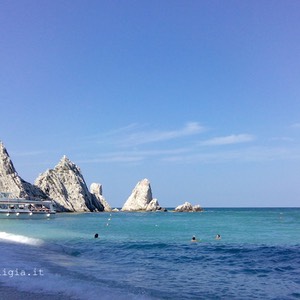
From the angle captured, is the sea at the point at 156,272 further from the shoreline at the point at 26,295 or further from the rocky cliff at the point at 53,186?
the rocky cliff at the point at 53,186

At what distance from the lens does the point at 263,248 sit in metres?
36.2

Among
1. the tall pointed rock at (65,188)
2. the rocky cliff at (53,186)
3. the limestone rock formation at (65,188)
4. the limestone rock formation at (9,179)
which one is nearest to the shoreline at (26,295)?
the limestone rock formation at (9,179)

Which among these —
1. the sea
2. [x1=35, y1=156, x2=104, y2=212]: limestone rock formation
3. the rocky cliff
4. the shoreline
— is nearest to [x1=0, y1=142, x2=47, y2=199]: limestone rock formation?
the rocky cliff

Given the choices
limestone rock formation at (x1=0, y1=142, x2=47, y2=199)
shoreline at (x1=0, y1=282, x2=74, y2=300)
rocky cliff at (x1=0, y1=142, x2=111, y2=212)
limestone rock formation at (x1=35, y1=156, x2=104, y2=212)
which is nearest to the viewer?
shoreline at (x1=0, y1=282, x2=74, y2=300)

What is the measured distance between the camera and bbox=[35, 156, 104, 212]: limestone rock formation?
582 ft

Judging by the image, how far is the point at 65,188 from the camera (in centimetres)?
18575

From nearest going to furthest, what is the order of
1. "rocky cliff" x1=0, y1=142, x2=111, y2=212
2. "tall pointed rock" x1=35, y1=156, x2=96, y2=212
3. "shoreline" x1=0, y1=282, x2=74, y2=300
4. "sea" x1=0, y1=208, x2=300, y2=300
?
"shoreline" x1=0, y1=282, x2=74, y2=300
"sea" x1=0, y1=208, x2=300, y2=300
"rocky cliff" x1=0, y1=142, x2=111, y2=212
"tall pointed rock" x1=35, y1=156, x2=96, y2=212

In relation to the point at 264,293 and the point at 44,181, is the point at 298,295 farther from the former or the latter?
the point at 44,181

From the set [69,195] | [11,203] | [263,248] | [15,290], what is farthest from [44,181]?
[15,290]

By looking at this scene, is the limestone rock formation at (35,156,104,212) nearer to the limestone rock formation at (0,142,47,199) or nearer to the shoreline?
the limestone rock formation at (0,142,47,199)

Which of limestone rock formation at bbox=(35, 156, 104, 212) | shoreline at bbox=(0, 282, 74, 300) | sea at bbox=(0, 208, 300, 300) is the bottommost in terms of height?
sea at bbox=(0, 208, 300, 300)

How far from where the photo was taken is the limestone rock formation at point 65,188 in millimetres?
177500

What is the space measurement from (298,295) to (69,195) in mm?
177769

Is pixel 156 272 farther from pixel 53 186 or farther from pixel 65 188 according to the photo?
pixel 65 188
